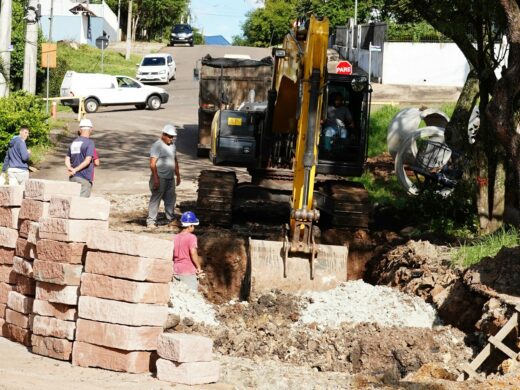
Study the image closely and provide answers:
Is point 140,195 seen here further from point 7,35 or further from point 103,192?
point 7,35

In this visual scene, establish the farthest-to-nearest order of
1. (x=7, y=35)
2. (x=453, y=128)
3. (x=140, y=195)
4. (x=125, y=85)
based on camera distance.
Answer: (x=125, y=85) → (x=7, y=35) → (x=140, y=195) → (x=453, y=128)

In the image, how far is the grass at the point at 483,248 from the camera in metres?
13.8

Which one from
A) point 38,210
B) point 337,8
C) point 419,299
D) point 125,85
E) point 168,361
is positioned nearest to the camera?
point 168,361

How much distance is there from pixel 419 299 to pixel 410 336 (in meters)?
1.17

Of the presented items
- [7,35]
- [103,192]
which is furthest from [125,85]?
[103,192]

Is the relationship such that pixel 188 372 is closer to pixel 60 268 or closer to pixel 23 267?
pixel 60 268

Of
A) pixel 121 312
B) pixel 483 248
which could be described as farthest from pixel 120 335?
pixel 483 248

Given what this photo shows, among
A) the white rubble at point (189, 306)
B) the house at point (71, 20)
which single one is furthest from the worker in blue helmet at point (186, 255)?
the house at point (71, 20)

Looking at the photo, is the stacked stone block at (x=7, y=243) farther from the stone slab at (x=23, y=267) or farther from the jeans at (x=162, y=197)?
the jeans at (x=162, y=197)

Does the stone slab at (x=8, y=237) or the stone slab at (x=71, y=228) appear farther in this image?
the stone slab at (x=8, y=237)

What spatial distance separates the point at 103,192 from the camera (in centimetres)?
2283

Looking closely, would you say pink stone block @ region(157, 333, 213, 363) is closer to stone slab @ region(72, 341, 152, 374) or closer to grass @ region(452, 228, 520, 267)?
stone slab @ region(72, 341, 152, 374)

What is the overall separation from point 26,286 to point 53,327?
1.03 metres

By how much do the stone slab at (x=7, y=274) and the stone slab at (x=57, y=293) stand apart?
125 cm
